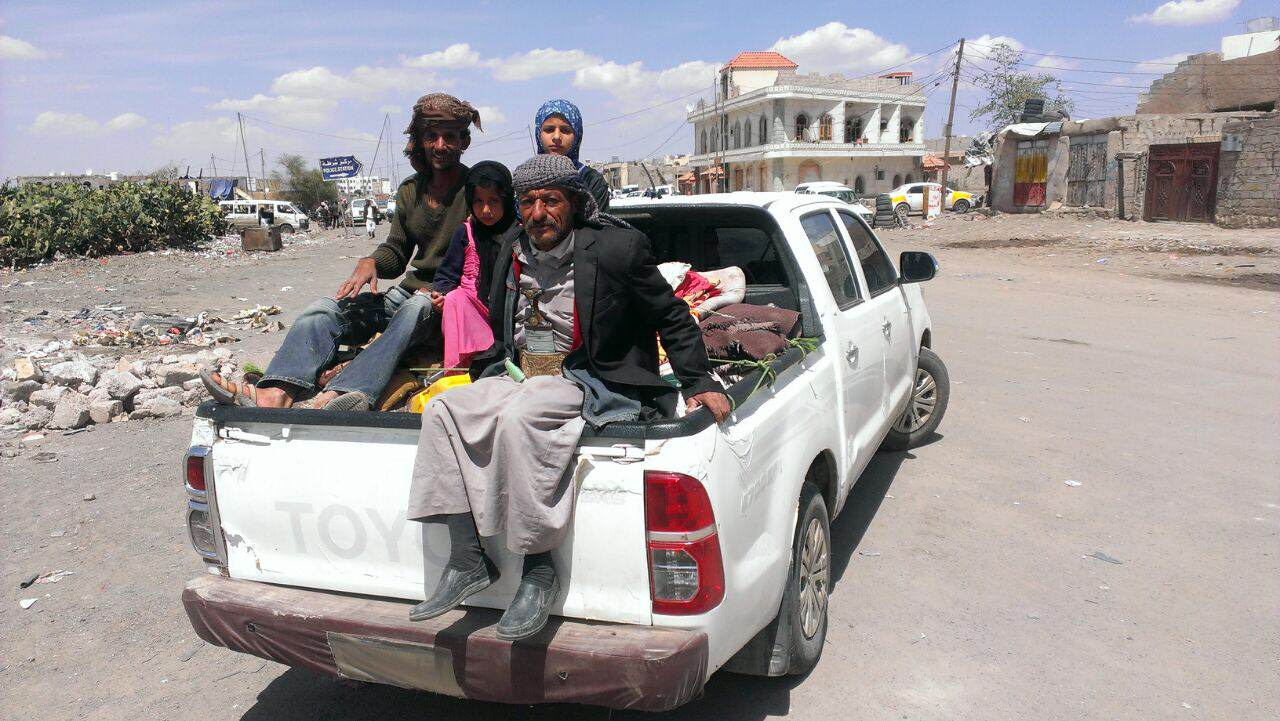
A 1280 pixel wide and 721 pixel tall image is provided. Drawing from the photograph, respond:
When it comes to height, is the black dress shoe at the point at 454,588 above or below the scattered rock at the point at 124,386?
above

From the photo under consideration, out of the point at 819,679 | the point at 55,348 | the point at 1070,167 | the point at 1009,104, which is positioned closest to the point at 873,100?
the point at 1009,104

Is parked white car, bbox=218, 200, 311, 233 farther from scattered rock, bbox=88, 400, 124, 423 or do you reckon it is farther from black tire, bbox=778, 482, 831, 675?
black tire, bbox=778, 482, 831, 675

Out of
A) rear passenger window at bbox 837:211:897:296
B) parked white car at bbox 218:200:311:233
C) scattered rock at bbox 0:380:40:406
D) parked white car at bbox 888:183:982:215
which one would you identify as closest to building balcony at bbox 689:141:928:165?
parked white car at bbox 888:183:982:215

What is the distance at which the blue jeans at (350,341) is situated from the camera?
3152 millimetres

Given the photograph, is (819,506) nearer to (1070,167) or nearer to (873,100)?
(1070,167)

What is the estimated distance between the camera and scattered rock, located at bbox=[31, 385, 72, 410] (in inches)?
286

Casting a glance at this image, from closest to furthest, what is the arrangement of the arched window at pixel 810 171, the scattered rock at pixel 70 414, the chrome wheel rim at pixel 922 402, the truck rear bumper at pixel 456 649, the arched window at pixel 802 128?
the truck rear bumper at pixel 456 649
the chrome wheel rim at pixel 922 402
the scattered rock at pixel 70 414
the arched window at pixel 802 128
the arched window at pixel 810 171

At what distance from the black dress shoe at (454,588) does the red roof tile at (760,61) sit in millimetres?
71072

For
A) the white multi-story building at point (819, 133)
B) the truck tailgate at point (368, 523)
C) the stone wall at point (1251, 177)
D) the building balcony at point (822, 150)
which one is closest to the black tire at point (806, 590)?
the truck tailgate at point (368, 523)

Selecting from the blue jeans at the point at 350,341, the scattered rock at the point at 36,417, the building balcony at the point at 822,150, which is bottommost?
the scattered rock at the point at 36,417

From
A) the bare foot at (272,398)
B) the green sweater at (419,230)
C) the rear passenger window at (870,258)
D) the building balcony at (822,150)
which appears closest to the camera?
the bare foot at (272,398)

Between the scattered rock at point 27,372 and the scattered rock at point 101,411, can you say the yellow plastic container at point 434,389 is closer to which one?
the scattered rock at point 101,411

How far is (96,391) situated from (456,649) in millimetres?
6587

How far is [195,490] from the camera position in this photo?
2719 millimetres
